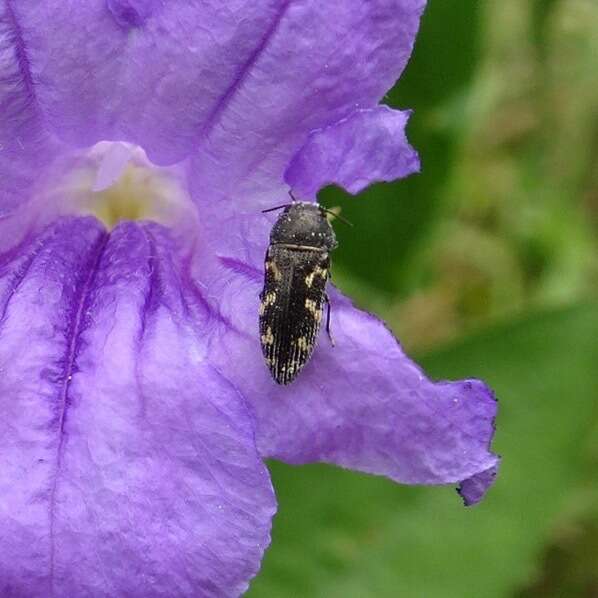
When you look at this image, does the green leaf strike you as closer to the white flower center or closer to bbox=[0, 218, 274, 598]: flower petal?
the white flower center

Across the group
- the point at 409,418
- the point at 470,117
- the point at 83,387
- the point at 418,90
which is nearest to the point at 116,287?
the point at 83,387

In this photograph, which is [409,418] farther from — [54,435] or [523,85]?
[523,85]

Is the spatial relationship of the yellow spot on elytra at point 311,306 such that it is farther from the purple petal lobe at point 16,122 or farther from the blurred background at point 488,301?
the blurred background at point 488,301

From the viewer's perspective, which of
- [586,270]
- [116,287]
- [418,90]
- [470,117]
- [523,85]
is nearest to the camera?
[116,287]

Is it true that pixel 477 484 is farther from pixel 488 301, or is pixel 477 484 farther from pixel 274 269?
pixel 488 301

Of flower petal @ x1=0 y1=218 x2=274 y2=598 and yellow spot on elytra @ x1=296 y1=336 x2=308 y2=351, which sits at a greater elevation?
yellow spot on elytra @ x1=296 y1=336 x2=308 y2=351

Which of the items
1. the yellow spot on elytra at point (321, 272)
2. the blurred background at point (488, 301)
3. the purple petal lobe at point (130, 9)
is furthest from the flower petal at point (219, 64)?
the blurred background at point (488, 301)

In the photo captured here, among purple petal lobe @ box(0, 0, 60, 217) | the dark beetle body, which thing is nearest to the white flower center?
purple petal lobe @ box(0, 0, 60, 217)
